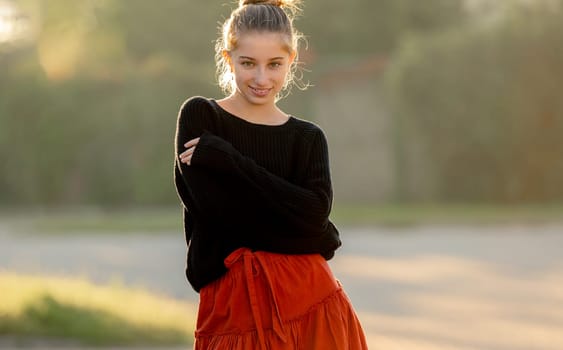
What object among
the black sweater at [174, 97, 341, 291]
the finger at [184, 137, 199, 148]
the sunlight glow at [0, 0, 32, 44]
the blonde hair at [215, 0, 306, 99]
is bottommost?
the black sweater at [174, 97, 341, 291]

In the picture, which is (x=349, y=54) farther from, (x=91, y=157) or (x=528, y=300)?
(x=528, y=300)

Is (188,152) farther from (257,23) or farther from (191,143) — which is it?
(257,23)

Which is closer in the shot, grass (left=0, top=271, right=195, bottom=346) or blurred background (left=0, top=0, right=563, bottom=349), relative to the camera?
grass (left=0, top=271, right=195, bottom=346)

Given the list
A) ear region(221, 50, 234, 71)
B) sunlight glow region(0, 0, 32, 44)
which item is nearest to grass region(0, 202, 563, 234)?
sunlight glow region(0, 0, 32, 44)

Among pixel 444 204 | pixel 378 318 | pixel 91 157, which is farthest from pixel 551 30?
pixel 378 318

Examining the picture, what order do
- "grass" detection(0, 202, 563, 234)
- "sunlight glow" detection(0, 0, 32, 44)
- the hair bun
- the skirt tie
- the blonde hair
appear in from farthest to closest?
1. "sunlight glow" detection(0, 0, 32, 44)
2. "grass" detection(0, 202, 563, 234)
3. the hair bun
4. the blonde hair
5. the skirt tie

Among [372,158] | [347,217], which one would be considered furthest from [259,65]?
[372,158]

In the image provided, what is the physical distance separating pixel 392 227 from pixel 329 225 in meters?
16.5

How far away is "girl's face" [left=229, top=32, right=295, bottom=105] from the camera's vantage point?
10.2 feet

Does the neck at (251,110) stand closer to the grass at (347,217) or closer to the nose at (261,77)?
the nose at (261,77)

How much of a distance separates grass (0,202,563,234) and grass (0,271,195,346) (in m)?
10.9

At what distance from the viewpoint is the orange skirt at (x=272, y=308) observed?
3.04 meters

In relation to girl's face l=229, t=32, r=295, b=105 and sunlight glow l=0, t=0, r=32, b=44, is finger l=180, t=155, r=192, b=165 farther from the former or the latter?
sunlight glow l=0, t=0, r=32, b=44

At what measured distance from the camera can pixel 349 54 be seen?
37188 mm
